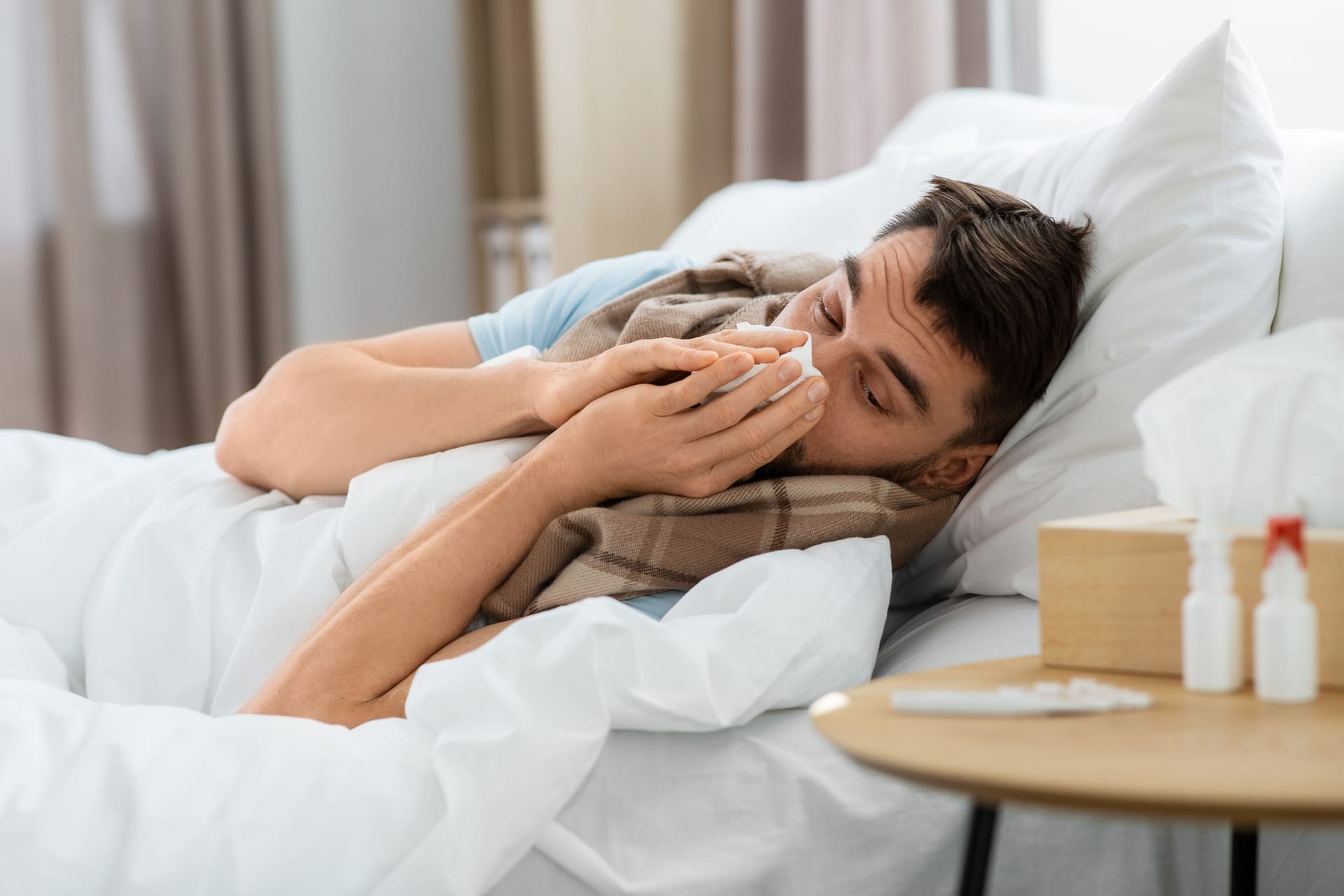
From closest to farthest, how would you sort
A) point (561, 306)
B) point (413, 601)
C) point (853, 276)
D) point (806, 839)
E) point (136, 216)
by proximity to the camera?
point (806, 839) < point (413, 601) < point (853, 276) < point (561, 306) < point (136, 216)

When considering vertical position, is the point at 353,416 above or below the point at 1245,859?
above

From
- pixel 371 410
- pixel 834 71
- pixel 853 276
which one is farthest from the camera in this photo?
pixel 834 71

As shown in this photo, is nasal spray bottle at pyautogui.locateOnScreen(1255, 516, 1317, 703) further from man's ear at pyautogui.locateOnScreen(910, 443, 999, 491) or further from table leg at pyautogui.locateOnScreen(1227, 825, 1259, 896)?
man's ear at pyautogui.locateOnScreen(910, 443, 999, 491)

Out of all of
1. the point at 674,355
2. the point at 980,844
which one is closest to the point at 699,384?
the point at 674,355

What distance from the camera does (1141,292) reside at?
1.12 meters

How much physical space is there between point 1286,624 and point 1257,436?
0.12 meters

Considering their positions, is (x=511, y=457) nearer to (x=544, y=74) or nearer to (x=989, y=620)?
(x=989, y=620)

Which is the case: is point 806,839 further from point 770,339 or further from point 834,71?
point 834,71

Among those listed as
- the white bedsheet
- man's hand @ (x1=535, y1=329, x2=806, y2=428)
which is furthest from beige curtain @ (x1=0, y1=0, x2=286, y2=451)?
the white bedsheet

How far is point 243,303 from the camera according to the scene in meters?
3.20

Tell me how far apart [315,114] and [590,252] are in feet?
3.35

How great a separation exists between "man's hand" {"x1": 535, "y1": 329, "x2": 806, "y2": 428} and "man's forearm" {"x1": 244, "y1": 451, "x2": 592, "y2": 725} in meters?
0.08

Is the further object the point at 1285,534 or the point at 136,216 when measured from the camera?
the point at 136,216

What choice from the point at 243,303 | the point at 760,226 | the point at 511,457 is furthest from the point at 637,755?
the point at 243,303
